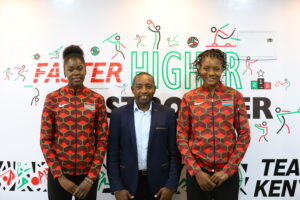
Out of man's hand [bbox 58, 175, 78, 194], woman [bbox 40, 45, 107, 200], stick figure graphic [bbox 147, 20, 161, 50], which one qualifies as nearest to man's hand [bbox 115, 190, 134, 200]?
woman [bbox 40, 45, 107, 200]

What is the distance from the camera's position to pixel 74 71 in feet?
6.57

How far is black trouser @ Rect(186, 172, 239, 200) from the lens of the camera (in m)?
1.89

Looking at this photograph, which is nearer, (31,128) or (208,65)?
(208,65)

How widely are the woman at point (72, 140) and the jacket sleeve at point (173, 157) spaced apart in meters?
0.48

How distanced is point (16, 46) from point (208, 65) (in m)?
1.80

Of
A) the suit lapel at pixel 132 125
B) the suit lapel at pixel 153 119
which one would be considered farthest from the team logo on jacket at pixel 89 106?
the suit lapel at pixel 153 119

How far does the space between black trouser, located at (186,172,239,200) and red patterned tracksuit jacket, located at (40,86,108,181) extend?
0.67 meters

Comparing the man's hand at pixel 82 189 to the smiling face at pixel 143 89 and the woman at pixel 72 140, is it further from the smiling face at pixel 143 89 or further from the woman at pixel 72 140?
the smiling face at pixel 143 89

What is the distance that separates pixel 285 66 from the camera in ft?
8.38

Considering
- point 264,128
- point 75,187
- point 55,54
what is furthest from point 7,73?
point 264,128

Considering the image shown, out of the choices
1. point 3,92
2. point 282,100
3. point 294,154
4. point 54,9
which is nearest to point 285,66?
point 282,100

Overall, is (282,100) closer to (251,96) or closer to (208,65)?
(251,96)

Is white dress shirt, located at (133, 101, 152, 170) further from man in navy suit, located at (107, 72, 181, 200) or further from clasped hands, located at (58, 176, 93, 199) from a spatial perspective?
clasped hands, located at (58, 176, 93, 199)

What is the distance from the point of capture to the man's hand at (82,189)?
1.91 m
